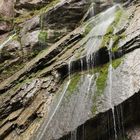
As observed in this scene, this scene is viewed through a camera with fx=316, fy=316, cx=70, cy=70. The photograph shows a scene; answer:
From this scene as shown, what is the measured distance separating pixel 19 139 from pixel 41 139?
3.05ft

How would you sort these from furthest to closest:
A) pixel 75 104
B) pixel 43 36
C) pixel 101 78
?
pixel 43 36 < pixel 101 78 < pixel 75 104

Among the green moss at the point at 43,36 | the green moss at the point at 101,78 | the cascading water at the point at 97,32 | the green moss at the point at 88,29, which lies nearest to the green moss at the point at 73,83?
the cascading water at the point at 97,32

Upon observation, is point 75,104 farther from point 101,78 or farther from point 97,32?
point 97,32

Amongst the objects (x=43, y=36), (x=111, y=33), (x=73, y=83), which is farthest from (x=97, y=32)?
(x=43, y=36)

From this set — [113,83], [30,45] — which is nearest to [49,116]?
[113,83]

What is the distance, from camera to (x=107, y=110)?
834 centimetres

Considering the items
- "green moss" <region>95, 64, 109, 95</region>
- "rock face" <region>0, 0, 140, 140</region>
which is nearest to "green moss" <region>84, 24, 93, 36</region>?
"rock face" <region>0, 0, 140, 140</region>

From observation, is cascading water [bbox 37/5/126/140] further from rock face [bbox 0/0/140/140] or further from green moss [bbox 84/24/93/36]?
green moss [bbox 84/24/93/36]

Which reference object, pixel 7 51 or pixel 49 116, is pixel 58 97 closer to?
pixel 49 116

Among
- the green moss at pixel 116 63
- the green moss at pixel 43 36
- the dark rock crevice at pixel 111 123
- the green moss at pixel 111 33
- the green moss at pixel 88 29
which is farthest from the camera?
the green moss at pixel 43 36

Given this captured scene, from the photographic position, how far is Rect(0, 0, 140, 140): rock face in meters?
8.59

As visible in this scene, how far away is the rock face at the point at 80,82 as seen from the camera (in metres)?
8.59

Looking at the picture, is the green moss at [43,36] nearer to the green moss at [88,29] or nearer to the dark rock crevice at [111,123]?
the green moss at [88,29]

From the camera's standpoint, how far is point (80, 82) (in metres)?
9.93
